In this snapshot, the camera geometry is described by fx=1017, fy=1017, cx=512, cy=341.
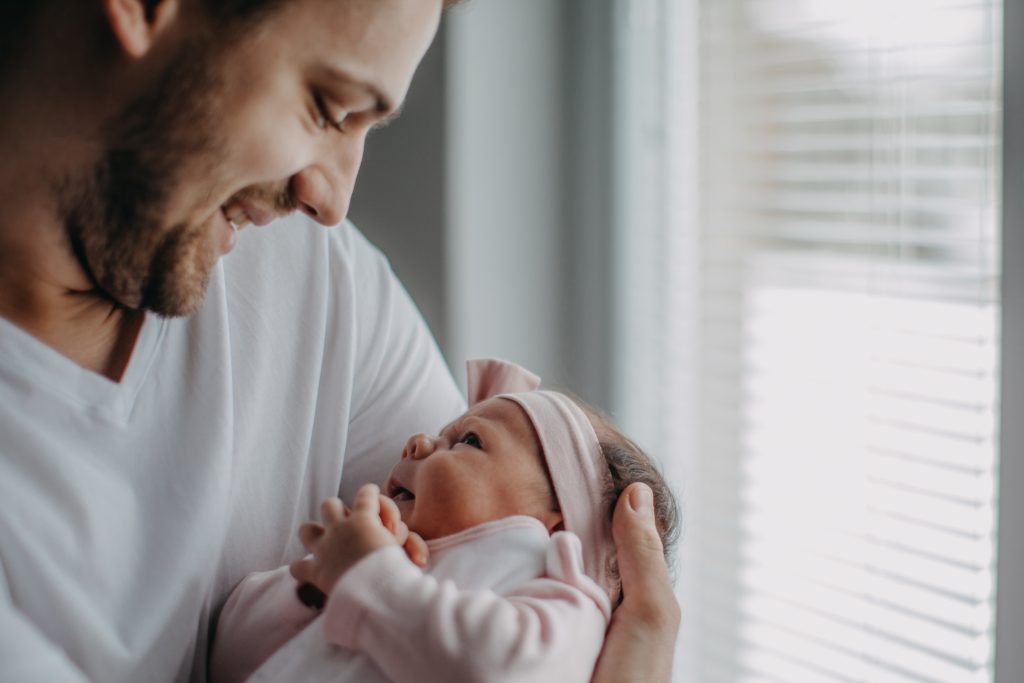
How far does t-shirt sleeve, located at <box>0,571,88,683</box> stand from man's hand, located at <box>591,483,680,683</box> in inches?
21.6

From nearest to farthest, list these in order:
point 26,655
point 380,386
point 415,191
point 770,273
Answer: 1. point 26,655
2. point 380,386
3. point 770,273
4. point 415,191

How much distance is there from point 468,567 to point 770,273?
106cm

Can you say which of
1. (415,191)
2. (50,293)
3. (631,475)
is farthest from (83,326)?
(415,191)

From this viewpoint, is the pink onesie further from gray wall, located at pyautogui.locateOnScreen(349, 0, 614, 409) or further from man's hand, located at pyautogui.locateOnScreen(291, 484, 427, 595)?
gray wall, located at pyautogui.locateOnScreen(349, 0, 614, 409)

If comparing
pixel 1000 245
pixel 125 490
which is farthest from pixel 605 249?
pixel 125 490

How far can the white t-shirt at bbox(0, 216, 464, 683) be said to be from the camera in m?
1.10

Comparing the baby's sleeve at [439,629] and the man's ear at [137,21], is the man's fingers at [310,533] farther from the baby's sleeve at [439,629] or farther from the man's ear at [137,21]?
the man's ear at [137,21]

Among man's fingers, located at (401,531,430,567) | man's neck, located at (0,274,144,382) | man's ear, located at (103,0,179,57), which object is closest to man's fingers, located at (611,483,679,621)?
man's fingers, located at (401,531,430,567)

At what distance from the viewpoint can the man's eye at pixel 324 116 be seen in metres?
1.15

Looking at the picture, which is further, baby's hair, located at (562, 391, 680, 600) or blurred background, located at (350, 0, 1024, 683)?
blurred background, located at (350, 0, 1024, 683)

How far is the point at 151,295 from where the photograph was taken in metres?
1.15

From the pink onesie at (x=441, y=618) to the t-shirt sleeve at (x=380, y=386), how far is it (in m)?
0.25

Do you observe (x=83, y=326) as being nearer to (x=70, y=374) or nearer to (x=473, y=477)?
(x=70, y=374)

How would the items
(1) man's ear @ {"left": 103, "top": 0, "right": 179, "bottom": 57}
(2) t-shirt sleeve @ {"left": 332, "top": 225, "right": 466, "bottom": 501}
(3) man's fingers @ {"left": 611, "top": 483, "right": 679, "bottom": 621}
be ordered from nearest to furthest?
(1) man's ear @ {"left": 103, "top": 0, "right": 179, "bottom": 57}
(3) man's fingers @ {"left": 611, "top": 483, "right": 679, "bottom": 621}
(2) t-shirt sleeve @ {"left": 332, "top": 225, "right": 466, "bottom": 501}
